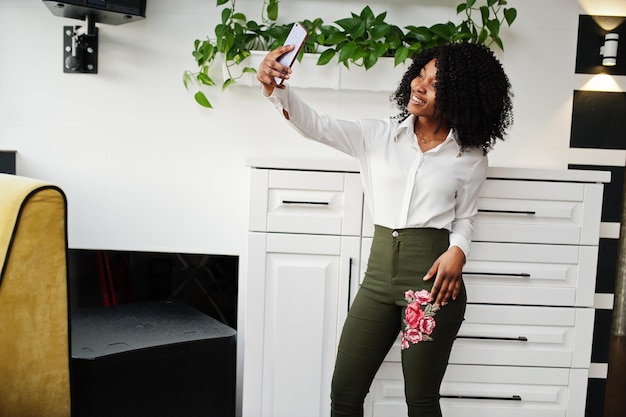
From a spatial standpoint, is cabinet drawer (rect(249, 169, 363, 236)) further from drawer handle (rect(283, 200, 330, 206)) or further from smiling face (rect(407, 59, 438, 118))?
smiling face (rect(407, 59, 438, 118))

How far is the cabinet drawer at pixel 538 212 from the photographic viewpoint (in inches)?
73.9

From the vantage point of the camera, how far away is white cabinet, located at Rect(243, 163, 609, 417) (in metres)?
1.86

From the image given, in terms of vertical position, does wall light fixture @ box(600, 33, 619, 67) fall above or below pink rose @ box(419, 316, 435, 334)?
above

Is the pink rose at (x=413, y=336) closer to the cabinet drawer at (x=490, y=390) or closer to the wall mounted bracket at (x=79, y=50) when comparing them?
the cabinet drawer at (x=490, y=390)

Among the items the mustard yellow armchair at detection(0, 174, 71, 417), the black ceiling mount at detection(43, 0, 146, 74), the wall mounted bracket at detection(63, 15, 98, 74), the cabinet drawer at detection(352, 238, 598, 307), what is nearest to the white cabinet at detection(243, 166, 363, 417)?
the cabinet drawer at detection(352, 238, 598, 307)

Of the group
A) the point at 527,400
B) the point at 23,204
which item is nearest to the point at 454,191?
the point at 527,400

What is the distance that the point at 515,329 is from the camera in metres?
1.93

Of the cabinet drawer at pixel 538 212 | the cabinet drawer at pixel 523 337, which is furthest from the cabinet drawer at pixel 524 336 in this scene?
the cabinet drawer at pixel 538 212

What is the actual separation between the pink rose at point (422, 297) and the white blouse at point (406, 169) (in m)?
0.17

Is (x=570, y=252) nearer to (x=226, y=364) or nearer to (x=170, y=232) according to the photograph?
(x=226, y=364)

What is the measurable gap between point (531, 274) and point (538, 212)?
22cm

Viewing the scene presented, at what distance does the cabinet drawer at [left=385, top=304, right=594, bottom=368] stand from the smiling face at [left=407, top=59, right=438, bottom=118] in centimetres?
77

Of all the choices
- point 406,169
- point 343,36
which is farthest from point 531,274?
point 343,36

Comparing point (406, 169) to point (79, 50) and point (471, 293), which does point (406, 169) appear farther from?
point (79, 50)
